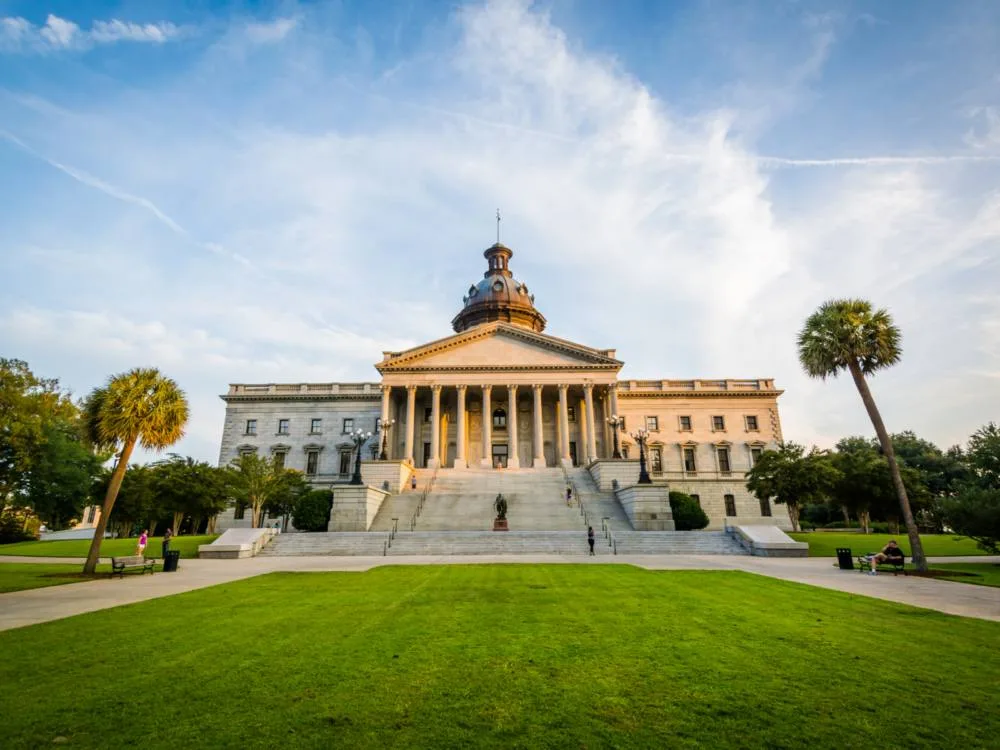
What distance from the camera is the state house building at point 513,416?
51.2 m

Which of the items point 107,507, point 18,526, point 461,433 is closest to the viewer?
point 107,507

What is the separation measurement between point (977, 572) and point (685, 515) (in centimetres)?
1657

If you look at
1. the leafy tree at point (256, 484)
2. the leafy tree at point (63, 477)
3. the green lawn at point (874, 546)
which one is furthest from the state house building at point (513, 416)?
the green lawn at point (874, 546)

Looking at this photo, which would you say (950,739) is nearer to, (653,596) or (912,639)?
(912,639)

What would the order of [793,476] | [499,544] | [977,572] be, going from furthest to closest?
[793,476] → [499,544] → [977,572]

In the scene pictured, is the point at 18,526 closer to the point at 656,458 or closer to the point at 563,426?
the point at 563,426

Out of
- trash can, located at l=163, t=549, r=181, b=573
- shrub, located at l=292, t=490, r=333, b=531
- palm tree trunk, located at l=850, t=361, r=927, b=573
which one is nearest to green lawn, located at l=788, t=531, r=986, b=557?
palm tree trunk, located at l=850, t=361, r=927, b=573

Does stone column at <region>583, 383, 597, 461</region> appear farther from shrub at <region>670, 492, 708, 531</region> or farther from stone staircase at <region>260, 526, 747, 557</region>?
stone staircase at <region>260, 526, 747, 557</region>

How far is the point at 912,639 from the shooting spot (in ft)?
25.6

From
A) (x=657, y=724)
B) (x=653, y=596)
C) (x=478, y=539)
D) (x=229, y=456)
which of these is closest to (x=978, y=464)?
(x=653, y=596)

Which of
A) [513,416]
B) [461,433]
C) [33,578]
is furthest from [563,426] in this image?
[33,578]

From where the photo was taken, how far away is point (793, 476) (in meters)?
35.8

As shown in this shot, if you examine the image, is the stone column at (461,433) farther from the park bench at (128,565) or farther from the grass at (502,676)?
the grass at (502,676)

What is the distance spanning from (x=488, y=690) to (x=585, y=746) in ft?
4.99
